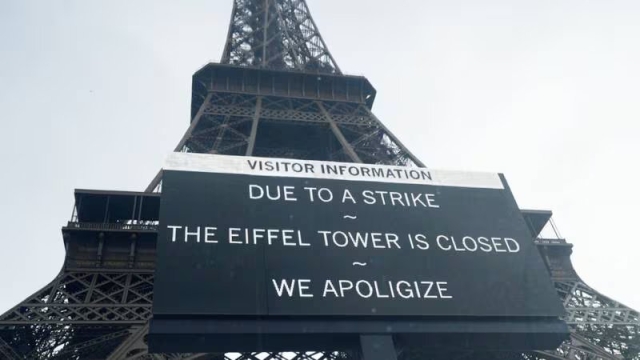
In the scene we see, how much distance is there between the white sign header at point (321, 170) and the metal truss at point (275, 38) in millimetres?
18589

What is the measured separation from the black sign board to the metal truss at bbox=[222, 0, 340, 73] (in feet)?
63.7

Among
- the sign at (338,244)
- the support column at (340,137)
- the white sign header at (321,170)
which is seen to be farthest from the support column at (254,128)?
the sign at (338,244)

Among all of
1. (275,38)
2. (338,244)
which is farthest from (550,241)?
(275,38)

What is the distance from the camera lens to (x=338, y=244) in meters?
11.3

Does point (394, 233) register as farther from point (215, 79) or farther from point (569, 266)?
point (215, 79)

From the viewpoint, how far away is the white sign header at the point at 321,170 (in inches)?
485

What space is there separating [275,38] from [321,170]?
2468 cm

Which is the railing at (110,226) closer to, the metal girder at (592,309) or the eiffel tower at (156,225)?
the eiffel tower at (156,225)

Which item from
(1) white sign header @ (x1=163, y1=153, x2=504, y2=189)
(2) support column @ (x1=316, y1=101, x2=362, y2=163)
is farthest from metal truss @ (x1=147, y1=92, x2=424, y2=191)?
(1) white sign header @ (x1=163, y1=153, x2=504, y2=189)

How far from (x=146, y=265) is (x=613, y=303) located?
14280 mm

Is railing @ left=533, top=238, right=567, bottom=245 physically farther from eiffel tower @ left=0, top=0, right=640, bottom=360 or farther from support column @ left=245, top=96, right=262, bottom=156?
support column @ left=245, top=96, right=262, bottom=156

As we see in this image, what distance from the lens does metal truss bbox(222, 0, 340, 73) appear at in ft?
109

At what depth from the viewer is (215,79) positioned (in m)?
28.4

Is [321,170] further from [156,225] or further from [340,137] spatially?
[340,137]
